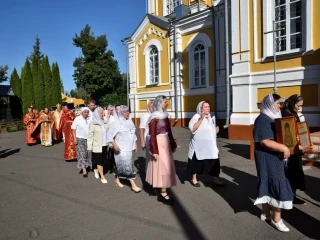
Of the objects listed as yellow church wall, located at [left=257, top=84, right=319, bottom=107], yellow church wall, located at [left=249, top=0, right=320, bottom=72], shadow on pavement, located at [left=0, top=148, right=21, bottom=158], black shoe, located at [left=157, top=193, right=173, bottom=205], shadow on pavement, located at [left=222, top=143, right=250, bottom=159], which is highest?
yellow church wall, located at [left=249, top=0, right=320, bottom=72]

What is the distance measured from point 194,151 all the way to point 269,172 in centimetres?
231

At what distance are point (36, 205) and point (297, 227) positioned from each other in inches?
161

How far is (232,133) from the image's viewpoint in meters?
12.3

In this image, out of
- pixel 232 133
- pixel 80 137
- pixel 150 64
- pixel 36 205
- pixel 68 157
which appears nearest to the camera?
pixel 36 205

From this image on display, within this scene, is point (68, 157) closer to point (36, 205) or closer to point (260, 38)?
point (36, 205)

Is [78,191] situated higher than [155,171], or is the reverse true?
[155,171]

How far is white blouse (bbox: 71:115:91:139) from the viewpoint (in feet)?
24.4

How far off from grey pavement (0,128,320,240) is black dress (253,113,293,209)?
45 cm

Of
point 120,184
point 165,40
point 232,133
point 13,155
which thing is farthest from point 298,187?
point 165,40

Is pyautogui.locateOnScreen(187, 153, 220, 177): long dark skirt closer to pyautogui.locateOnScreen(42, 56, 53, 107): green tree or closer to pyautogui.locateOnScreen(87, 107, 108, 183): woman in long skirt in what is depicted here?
pyautogui.locateOnScreen(87, 107, 108, 183): woman in long skirt

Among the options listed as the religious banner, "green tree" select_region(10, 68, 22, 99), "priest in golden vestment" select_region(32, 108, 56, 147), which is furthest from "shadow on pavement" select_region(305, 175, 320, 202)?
"green tree" select_region(10, 68, 22, 99)

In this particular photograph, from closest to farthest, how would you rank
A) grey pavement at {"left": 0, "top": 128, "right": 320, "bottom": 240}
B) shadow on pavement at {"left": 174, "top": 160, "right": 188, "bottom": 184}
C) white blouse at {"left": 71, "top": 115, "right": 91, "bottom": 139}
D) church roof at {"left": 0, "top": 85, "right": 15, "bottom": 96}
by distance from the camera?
grey pavement at {"left": 0, "top": 128, "right": 320, "bottom": 240} < shadow on pavement at {"left": 174, "top": 160, "right": 188, "bottom": 184} < white blouse at {"left": 71, "top": 115, "right": 91, "bottom": 139} < church roof at {"left": 0, "top": 85, "right": 15, "bottom": 96}

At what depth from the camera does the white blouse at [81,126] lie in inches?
293

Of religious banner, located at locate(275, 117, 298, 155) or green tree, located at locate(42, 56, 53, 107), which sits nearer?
religious banner, located at locate(275, 117, 298, 155)
